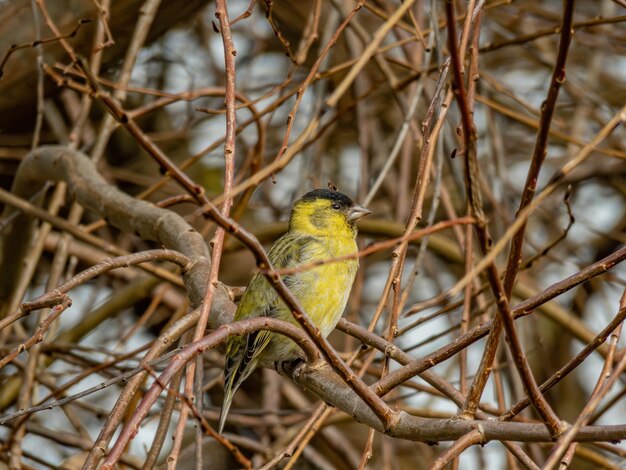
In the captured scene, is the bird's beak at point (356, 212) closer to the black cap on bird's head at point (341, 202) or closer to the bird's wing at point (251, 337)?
the black cap on bird's head at point (341, 202)

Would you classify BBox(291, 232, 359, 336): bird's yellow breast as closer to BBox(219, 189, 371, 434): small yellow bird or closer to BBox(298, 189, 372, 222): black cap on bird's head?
BBox(219, 189, 371, 434): small yellow bird

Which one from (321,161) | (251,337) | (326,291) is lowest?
(251,337)

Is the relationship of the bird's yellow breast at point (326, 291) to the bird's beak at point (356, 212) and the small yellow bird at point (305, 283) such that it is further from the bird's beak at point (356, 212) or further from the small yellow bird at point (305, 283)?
the bird's beak at point (356, 212)

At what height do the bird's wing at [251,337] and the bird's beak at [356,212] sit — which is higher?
the bird's beak at [356,212]

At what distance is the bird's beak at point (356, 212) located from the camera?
5125mm

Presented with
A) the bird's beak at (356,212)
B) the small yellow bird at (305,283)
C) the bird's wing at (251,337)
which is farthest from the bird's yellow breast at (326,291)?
the bird's beak at (356,212)

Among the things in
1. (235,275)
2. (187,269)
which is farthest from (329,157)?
(187,269)

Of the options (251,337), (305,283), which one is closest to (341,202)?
(305,283)

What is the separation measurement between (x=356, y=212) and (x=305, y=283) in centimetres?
56

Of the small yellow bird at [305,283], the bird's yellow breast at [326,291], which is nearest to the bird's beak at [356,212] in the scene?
the small yellow bird at [305,283]

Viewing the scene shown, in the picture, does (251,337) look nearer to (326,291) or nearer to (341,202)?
(326,291)

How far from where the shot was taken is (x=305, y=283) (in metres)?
4.90

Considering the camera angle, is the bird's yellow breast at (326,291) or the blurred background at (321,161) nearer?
the bird's yellow breast at (326,291)

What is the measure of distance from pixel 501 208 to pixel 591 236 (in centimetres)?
242
